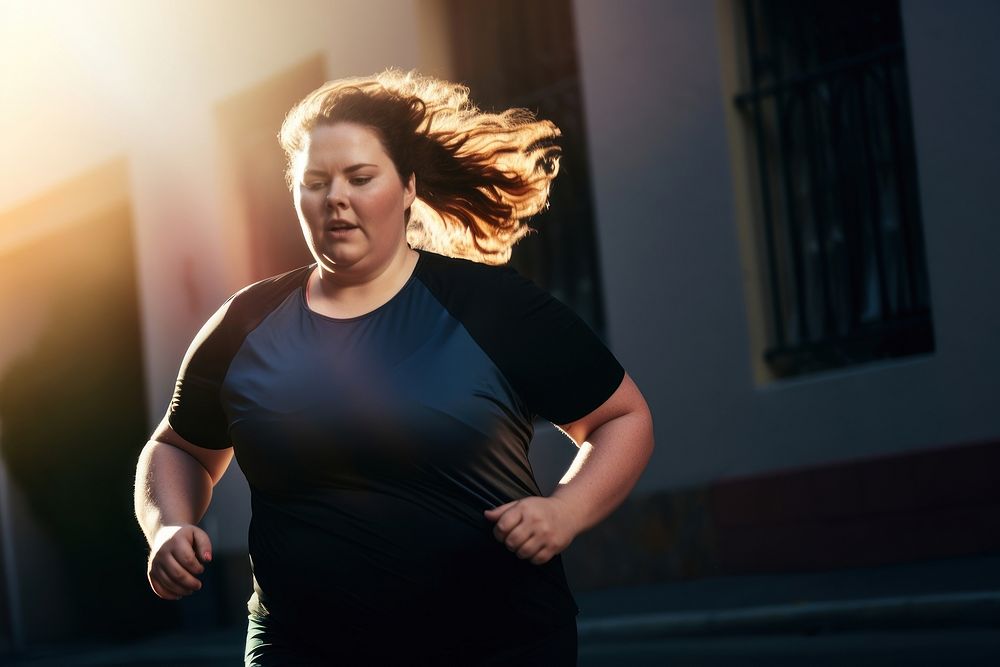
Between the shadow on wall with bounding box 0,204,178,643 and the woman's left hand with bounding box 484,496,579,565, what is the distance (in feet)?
37.8

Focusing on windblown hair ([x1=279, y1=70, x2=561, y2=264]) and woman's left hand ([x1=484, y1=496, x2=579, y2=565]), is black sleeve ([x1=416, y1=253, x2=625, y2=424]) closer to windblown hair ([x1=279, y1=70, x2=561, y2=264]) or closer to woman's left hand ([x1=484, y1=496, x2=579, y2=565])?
woman's left hand ([x1=484, y1=496, x2=579, y2=565])

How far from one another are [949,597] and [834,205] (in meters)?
3.00

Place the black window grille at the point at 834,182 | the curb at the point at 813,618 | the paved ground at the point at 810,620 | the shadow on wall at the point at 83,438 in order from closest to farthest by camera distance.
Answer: the paved ground at the point at 810,620, the curb at the point at 813,618, the black window grille at the point at 834,182, the shadow on wall at the point at 83,438

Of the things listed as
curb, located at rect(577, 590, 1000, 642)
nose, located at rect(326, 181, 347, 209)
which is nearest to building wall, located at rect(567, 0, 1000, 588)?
curb, located at rect(577, 590, 1000, 642)

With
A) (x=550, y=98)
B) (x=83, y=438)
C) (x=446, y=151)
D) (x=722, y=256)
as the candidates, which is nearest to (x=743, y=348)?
(x=722, y=256)

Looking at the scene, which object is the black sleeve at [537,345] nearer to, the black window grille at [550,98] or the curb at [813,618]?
the curb at [813,618]

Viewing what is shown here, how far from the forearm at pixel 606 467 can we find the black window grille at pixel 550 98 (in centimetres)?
728

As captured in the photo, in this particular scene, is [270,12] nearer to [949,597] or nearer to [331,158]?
[949,597]

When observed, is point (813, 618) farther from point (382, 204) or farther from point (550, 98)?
point (550, 98)

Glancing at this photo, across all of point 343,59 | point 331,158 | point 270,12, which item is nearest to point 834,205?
point 343,59

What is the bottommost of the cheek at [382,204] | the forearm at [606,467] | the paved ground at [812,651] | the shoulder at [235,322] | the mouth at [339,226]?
the paved ground at [812,651]

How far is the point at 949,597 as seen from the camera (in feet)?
21.4

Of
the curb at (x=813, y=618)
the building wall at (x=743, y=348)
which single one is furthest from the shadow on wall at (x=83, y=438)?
the curb at (x=813, y=618)

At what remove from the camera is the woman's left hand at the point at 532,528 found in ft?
9.23
